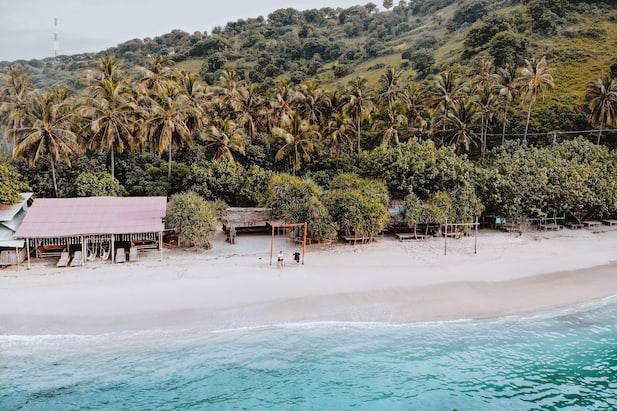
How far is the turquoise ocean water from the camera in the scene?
18172 mm

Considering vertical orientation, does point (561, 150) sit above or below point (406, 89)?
below

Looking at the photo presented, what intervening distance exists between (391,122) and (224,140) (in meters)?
16.5

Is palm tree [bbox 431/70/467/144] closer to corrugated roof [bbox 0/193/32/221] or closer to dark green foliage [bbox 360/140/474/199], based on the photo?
dark green foliage [bbox 360/140/474/199]

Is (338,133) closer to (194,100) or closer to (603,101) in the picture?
(194,100)

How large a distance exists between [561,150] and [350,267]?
1008 inches

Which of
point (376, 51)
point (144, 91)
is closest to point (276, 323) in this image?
point (144, 91)

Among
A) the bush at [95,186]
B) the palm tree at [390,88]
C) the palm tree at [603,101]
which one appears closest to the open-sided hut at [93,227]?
the bush at [95,186]

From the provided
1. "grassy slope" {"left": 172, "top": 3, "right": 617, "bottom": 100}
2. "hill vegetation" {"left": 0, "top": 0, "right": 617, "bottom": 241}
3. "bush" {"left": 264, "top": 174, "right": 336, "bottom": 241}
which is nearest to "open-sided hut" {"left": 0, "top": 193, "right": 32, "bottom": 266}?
"hill vegetation" {"left": 0, "top": 0, "right": 617, "bottom": 241}

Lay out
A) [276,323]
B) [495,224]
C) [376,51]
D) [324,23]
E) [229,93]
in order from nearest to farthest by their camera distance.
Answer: [276,323] → [495,224] → [229,93] → [376,51] → [324,23]

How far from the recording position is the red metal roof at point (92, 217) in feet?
93.0

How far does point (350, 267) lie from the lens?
29.0 meters

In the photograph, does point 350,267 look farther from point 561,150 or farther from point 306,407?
point 561,150

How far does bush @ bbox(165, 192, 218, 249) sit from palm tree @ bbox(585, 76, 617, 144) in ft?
125

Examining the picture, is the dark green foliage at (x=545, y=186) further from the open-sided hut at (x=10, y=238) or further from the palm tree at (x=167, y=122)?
the open-sided hut at (x=10, y=238)
